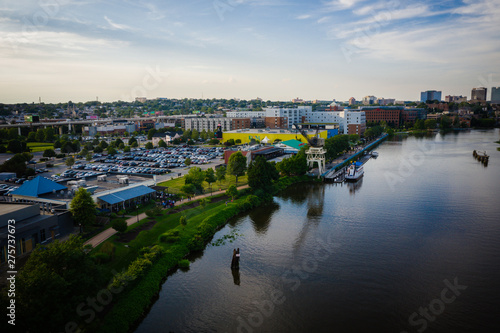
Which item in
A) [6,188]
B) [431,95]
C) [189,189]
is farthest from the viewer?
[431,95]

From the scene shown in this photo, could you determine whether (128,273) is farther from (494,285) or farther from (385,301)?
(494,285)

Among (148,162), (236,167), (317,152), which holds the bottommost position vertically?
(148,162)

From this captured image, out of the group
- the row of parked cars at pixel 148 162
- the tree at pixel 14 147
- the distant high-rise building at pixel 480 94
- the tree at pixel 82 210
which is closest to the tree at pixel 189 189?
the tree at pixel 82 210

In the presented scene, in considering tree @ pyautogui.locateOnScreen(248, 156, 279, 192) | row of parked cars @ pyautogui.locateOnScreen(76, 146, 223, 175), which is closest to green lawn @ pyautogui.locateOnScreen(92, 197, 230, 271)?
tree @ pyautogui.locateOnScreen(248, 156, 279, 192)

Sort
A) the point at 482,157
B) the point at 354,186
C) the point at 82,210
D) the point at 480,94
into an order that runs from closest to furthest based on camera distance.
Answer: the point at 82,210
the point at 354,186
the point at 482,157
the point at 480,94

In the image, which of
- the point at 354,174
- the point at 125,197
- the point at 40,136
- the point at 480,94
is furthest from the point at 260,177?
the point at 480,94

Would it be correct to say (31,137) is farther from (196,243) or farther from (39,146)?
(196,243)

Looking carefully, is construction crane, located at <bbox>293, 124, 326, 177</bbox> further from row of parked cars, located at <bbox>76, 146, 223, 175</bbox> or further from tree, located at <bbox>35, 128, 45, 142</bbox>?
tree, located at <bbox>35, 128, 45, 142</bbox>
